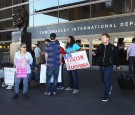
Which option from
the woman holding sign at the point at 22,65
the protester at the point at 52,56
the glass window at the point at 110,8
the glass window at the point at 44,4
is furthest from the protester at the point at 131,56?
the glass window at the point at 44,4

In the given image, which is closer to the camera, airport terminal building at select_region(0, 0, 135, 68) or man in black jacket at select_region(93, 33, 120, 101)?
man in black jacket at select_region(93, 33, 120, 101)

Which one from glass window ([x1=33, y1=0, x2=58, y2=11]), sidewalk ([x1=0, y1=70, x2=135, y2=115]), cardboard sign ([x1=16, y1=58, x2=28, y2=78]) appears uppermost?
glass window ([x1=33, y1=0, x2=58, y2=11])

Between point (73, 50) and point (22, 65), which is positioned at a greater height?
point (73, 50)

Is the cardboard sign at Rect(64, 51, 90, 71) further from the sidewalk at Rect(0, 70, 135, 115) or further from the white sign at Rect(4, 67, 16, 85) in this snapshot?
the white sign at Rect(4, 67, 16, 85)

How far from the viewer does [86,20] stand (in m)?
20.3

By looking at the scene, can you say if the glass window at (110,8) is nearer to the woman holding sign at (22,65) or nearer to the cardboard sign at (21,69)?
the woman holding sign at (22,65)

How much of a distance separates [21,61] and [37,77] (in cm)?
259

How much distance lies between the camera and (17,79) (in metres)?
8.82

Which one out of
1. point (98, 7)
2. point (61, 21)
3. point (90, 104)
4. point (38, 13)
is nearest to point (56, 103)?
point (90, 104)

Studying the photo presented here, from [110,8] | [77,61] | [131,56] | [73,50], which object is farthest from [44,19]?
[77,61]

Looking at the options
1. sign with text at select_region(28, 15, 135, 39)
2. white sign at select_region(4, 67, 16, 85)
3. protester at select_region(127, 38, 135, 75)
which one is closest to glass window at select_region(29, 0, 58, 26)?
sign with text at select_region(28, 15, 135, 39)

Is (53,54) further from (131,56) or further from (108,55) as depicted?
(131,56)

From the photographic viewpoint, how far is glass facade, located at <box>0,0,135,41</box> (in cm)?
1923

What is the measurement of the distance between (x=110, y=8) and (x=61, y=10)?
4457 millimetres
